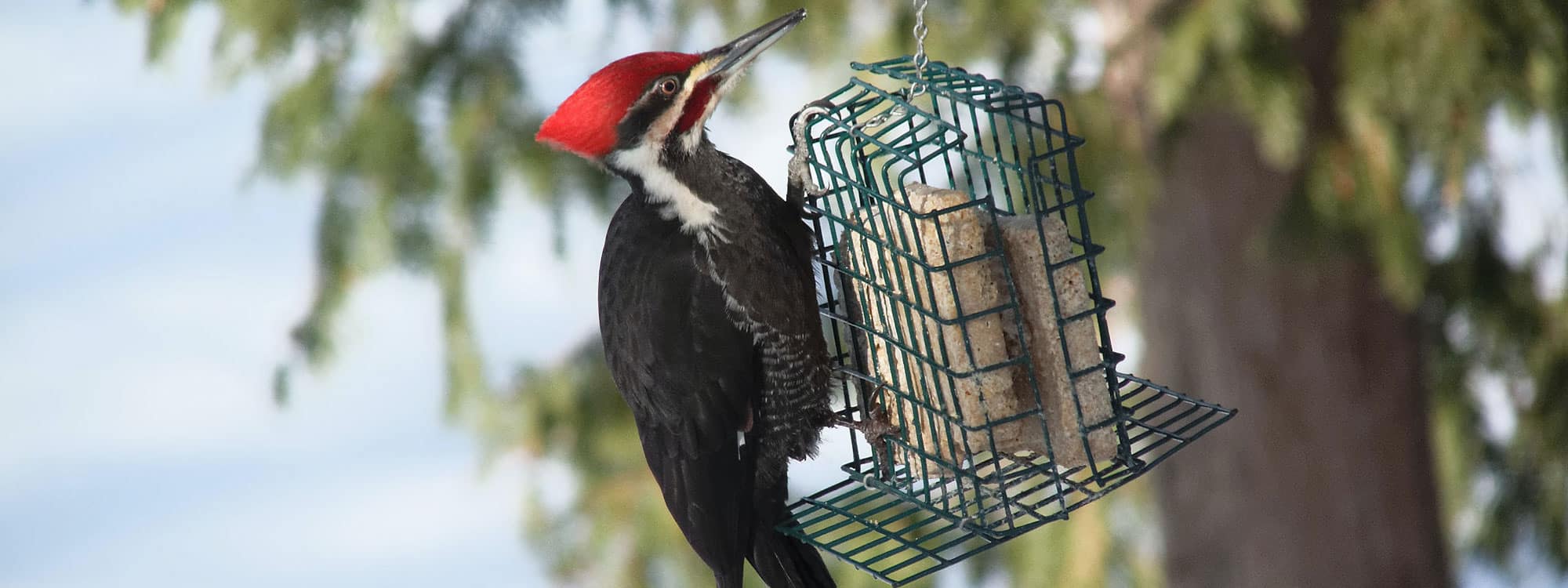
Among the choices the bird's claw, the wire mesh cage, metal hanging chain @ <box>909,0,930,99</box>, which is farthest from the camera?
the bird's claw

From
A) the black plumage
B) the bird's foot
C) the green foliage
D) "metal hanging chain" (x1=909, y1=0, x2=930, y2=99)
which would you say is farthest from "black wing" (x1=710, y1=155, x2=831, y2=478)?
the green foliage

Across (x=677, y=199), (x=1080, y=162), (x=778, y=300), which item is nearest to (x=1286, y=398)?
(x=1080, y=162)

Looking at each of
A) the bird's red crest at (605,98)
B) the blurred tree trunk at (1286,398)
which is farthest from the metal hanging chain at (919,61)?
the blurred tree trunk at (1286,398)

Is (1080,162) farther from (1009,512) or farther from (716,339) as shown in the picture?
(1009,512)

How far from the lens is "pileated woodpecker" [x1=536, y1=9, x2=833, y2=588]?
3.29 metres

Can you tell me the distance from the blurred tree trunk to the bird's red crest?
2.65 m

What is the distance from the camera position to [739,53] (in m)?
3.18

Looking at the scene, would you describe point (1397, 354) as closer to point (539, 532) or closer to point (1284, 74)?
point (1284, 74)

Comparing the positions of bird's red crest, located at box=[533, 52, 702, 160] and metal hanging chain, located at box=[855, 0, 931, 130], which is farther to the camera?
bird's red crest, located at box=[533, 52, 702, 160]

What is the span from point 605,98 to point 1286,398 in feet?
10.7

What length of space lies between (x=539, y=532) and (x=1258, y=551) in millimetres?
2804

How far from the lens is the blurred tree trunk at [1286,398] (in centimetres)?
537

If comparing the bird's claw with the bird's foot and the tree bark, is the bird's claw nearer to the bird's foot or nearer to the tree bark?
the bird's foot

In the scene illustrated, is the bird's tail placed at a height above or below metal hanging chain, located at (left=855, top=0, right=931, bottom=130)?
below
